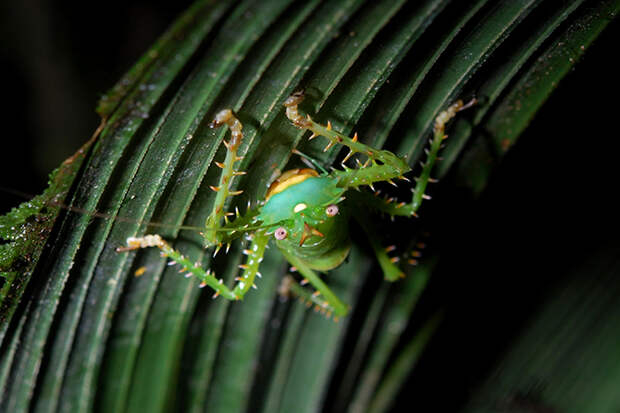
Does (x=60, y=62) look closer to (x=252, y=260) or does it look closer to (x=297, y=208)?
(x=252, y=260)

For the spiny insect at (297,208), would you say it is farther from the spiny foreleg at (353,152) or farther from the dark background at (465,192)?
the dark background at (465,192)

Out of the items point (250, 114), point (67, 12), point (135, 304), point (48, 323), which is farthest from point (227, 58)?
point (67, 12)

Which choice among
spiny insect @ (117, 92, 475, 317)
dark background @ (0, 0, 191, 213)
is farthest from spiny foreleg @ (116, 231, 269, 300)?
dark background @ (0, 0, 191, 213)

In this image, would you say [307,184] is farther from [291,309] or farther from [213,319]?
[291,309]

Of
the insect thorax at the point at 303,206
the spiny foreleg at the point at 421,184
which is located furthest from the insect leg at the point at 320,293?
the spiny foreleg at the point at 421,184

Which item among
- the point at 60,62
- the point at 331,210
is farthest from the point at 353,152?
the point at 60,62

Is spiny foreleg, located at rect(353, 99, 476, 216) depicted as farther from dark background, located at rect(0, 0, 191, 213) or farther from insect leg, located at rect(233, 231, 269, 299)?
dark background, located at rect(0, 0, 191, 213)
